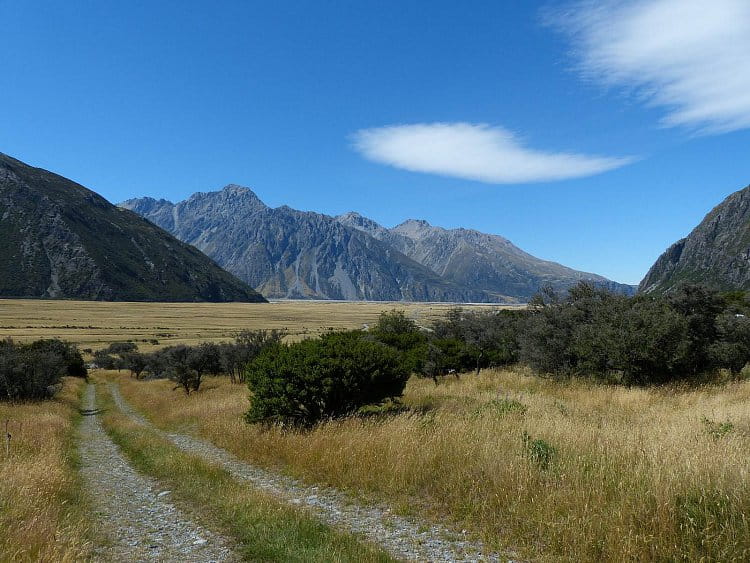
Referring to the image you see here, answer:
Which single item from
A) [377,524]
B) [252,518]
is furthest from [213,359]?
[377,524]

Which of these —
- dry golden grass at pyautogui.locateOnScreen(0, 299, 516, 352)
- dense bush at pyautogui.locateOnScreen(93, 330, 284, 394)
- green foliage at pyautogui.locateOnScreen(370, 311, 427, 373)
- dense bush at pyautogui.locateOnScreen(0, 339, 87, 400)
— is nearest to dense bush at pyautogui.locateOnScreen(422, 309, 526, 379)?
green foliage at pyautogui.locateOnScreen(370, 311, 427, 373)

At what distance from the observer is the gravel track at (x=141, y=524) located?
5.90 metres

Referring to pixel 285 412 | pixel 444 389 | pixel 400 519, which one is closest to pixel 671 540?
pixel 400 519

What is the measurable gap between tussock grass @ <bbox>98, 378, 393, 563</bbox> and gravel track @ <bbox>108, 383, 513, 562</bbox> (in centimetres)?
40

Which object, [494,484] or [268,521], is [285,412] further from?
[494,484]

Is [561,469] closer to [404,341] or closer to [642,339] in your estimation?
[642,339]

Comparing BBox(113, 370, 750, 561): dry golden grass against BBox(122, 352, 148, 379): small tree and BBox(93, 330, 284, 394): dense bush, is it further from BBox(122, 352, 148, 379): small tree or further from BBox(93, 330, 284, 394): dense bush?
BBox(122, 352, 148, 379): small tree

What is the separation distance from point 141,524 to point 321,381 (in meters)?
5.71

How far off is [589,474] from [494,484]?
4.51 feet

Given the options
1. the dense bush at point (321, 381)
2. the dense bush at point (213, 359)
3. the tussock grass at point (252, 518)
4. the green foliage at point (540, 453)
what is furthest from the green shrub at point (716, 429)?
the dense bush at point (213, 359)

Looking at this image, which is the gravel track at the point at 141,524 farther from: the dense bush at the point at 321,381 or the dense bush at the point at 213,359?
the dense bush at the point at 213,359

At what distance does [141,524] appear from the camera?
7246 mm

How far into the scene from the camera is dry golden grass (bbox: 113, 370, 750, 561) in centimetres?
507

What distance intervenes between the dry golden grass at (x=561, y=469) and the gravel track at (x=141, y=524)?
106 inches
